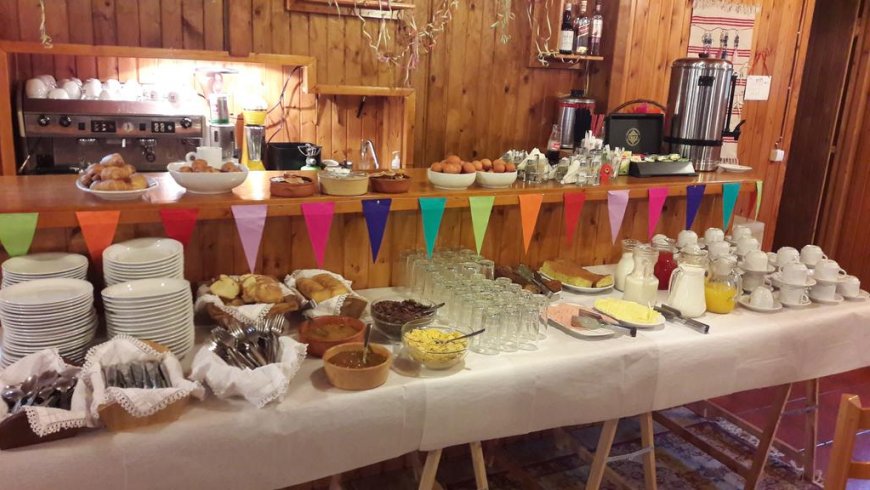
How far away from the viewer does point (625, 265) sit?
→ 7.96 ft

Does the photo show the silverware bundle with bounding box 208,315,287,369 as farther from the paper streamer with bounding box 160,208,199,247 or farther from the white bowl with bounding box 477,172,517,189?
the white bowl with bounding box 477,172,517,189

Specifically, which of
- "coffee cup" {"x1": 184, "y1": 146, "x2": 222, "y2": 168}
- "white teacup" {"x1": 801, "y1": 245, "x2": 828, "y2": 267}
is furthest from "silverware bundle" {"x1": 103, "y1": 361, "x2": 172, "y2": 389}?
"white teacup" {"x1": 801, "y1": 245, "x2": 828, "y2": 267}

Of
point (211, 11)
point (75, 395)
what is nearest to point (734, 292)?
point (75, 395)

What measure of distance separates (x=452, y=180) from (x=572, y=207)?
0.47 meters

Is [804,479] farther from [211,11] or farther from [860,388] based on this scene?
[211,11]


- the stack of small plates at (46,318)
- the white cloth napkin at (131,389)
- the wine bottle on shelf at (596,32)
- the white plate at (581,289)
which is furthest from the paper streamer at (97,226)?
the wine bottle on shelf at (596,32)

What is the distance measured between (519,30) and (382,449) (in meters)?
3.32

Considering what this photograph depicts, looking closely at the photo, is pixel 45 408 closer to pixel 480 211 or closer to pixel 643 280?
pixel 480 211

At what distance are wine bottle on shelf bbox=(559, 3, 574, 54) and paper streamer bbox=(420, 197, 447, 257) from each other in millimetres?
2480

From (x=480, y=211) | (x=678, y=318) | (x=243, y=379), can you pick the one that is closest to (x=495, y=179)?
(x=480, y=211)

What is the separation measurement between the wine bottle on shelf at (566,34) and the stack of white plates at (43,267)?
3.29 m

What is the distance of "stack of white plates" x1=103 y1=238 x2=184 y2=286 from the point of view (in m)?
1.71

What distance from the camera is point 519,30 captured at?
14.2 ft

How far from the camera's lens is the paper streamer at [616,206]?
246 cm
